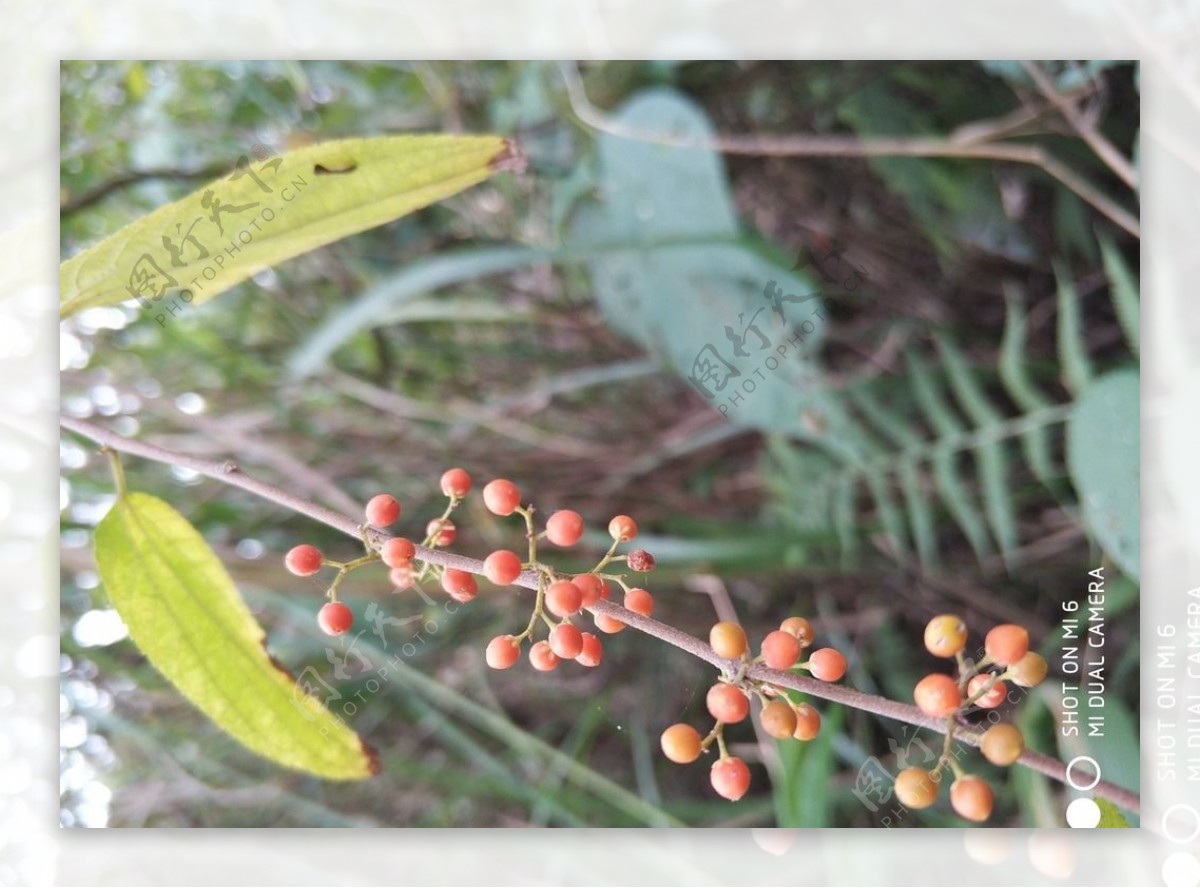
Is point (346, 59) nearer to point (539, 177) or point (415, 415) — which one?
point (539, 177)

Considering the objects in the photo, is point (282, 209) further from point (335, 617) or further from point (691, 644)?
point (691, 644)

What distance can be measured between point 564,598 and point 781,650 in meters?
0.11

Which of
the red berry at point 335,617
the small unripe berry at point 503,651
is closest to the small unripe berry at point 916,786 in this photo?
the small unripe berry at point 503,651

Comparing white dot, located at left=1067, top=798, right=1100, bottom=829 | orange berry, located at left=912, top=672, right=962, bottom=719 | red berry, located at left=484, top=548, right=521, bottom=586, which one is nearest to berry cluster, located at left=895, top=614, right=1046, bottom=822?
orange berry, located at left=912, top=672, right=962, bottom=719

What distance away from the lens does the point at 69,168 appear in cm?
85

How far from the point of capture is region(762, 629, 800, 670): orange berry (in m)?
0.46

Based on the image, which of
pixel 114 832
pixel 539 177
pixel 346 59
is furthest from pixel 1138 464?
pixel 114 832

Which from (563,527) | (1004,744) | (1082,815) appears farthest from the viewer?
(1082,815)

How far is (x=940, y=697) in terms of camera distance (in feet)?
1.45

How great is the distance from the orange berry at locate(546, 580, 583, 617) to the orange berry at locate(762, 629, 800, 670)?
9 centimetres

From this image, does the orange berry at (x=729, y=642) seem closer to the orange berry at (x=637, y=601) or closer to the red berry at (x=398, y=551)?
the orange berry at (x=637, y=601)

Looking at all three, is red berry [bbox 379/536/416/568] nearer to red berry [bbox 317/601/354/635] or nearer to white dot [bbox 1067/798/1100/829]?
red berry [bbox 317/601/354/635]

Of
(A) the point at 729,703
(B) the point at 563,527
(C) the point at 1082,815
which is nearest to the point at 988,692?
(A) the point at 729,703

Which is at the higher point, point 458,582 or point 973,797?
point 458,582
